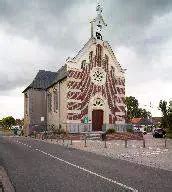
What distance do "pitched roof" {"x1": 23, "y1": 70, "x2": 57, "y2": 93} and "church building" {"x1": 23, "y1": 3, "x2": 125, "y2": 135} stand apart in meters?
6.50

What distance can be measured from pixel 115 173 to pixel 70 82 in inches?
1385

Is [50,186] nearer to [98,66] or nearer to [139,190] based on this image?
[139,190]

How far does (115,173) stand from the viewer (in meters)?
14.1

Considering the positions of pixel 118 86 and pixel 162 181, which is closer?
pixel 162 181

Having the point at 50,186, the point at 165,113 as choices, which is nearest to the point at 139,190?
the point at 50,186

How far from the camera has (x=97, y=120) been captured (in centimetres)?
5091

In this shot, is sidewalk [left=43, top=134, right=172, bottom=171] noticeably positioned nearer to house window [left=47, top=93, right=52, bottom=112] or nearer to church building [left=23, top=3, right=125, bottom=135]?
church building [left=23, top=3, right=125, bottom=135]

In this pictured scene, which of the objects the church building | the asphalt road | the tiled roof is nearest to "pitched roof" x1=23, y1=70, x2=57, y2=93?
the tiled roof

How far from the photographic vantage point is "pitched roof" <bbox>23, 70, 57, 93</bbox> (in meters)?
62.1

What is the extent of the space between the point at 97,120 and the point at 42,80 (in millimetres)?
16972

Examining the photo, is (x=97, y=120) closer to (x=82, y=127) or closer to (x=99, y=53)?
(x=82, y=127)

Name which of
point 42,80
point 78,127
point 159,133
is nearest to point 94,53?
point 78,127

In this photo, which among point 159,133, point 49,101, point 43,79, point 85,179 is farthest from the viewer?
point 43,79

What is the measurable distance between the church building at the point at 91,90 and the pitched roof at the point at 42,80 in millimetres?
6504
